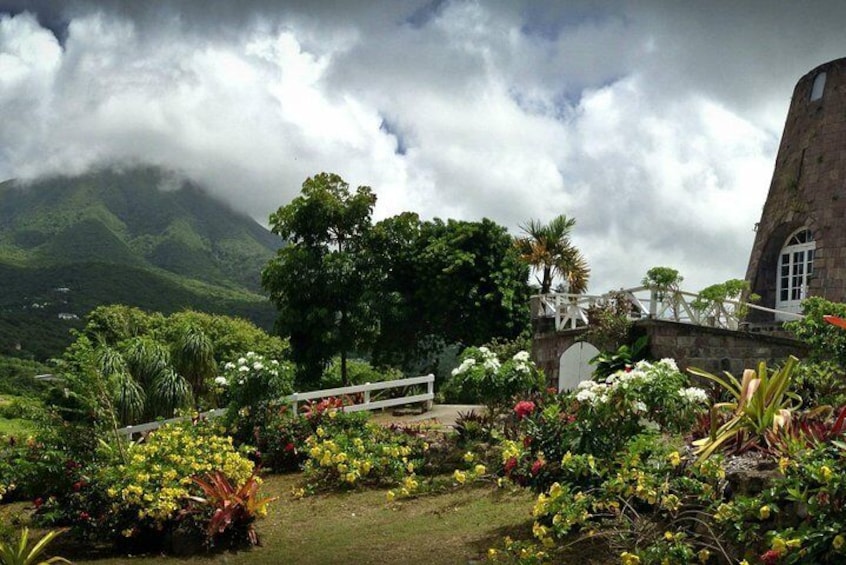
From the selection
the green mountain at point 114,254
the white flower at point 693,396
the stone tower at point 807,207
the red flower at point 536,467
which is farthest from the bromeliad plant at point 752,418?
the green mountain at point 114,254

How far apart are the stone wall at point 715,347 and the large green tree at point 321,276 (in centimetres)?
1159

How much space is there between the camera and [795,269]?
66.9ft

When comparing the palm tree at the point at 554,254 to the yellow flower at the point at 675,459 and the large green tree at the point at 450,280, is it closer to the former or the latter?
the large green tree at the point at 450,280

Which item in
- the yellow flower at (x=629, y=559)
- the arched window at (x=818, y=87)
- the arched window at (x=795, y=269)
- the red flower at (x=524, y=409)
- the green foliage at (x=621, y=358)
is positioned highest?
the arched window at (x=818, y=87)

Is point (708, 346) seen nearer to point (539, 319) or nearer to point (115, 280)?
point (539, 319)

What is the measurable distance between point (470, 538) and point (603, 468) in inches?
68.5

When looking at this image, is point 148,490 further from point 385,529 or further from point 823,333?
point 823,333

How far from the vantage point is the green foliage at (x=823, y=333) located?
40.1 feet

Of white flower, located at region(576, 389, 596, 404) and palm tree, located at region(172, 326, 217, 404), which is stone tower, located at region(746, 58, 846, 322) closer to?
white flower, located at region(576, 389, 596, 404)

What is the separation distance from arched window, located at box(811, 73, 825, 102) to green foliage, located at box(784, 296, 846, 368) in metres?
9.45

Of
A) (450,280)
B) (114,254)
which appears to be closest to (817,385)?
(450,280)

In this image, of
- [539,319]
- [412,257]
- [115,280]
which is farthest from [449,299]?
[115,280]

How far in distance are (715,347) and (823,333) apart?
9.04ft

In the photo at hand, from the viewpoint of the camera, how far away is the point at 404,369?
96.2ft
